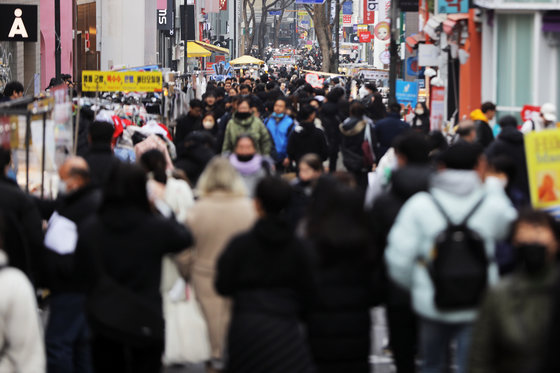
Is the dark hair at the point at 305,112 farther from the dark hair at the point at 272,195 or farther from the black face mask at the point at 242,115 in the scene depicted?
the dark hair at the point at 272,195

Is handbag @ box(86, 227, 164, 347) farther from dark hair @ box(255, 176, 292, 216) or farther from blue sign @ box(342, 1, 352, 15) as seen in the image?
blue sign @ box(342, 1, 352, 15)

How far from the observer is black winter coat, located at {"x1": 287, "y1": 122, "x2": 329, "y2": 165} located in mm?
14617

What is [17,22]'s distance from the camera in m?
22.2

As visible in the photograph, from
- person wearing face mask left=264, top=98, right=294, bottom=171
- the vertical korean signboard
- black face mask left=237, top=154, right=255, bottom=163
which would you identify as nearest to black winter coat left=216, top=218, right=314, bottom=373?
black face mask left=237, top=154, right=255, bottom=163

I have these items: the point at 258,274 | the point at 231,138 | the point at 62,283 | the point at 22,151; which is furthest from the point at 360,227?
the point at 231,138

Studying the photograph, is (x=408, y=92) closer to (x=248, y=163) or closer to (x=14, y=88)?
(x=14, y=88)

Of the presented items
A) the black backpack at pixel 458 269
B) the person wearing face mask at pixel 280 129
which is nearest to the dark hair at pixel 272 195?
the black backpack at pixel 458 269

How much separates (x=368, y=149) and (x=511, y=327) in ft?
33.9

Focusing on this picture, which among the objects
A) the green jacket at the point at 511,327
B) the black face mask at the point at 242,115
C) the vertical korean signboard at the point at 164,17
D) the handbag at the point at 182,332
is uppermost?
the vertical korean signboard at the point at 164,17

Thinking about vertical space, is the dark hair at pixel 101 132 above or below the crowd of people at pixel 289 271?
above

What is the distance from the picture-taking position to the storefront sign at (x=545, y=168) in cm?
785

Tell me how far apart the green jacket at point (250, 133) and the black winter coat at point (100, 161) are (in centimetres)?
444

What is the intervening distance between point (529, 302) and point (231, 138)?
1000cm

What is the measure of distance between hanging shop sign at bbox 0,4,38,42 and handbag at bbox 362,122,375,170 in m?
9.85
